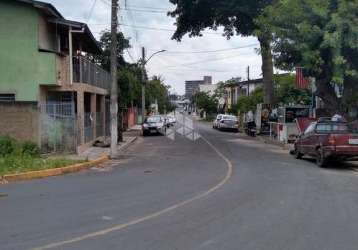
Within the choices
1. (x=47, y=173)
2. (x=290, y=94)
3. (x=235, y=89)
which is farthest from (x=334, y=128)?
(x=235, y=89)

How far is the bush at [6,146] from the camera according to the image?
755 inches

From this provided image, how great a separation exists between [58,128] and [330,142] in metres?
10.6

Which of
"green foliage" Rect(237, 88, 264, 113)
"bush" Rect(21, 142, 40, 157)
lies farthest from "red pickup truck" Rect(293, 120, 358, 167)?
"green foliage" Rect(237, 88, 264, 113)

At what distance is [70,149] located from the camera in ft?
74.2

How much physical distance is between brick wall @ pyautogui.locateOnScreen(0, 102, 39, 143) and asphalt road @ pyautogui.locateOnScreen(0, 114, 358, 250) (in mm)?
4831

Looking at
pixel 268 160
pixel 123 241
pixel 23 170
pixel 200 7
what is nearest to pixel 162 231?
pixel 123 241

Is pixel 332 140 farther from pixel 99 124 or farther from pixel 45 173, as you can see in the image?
pixel 99 124

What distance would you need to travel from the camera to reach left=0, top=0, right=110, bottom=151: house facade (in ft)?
67.7

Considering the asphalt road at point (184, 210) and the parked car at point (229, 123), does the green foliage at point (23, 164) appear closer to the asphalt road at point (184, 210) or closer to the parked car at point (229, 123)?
the asphalt road at point (184, 210)

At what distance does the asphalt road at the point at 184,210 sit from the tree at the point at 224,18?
2097cm

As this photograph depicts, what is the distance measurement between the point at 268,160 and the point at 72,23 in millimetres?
10522

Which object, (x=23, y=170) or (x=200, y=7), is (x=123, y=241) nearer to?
(x=23, y=170)

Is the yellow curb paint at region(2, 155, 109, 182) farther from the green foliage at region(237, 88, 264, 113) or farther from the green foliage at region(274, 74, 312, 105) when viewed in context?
the green foliage at region(237, 88, 264, 113)

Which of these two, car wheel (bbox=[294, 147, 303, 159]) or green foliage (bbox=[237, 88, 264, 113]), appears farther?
green foliage (bbox=[237, 88, 264, 113])
